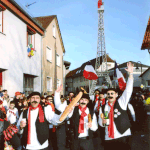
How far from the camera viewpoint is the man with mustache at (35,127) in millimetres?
3789

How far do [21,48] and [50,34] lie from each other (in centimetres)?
665

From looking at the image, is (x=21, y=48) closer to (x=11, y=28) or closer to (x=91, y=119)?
(x=11, y=28)

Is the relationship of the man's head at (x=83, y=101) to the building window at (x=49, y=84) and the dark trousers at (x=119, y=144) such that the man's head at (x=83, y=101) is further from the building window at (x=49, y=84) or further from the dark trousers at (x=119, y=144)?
the building window at (x=49, y=84)

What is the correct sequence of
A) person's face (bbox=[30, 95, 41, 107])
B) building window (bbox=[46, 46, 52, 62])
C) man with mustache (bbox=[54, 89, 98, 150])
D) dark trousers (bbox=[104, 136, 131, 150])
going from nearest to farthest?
person's face (bbox=[30, 95, 41, 107]) → dark trousers (bbox=[104, 136, 131, 150]) → man with mustache (bbox=[54, 89, 98, 150]) → building window (bbox=[46, 46, 52, 62])

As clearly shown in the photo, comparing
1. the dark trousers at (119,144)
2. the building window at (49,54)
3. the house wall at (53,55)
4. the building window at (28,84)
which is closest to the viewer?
the dark trousers at (119,144)

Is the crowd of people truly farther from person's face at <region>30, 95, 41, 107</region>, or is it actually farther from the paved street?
the paved street

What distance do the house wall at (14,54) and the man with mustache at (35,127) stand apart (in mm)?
6473

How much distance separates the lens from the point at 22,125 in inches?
144

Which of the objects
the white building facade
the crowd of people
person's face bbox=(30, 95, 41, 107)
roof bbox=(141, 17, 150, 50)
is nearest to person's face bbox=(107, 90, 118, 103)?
the crowd of people

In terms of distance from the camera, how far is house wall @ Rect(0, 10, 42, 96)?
1022 cm

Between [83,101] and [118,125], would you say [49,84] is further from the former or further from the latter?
[118,125]

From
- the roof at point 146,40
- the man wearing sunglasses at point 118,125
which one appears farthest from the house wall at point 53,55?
the man wearing sunglasses at point 118,125

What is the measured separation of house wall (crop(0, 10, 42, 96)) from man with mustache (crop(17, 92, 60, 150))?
6473mm

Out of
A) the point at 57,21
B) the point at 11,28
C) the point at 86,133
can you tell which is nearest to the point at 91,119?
the point at 86,133
